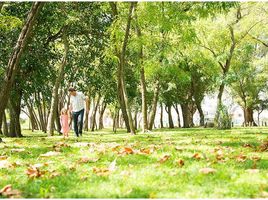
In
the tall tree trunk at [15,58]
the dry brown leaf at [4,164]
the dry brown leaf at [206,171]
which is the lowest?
the dry brown leaf at [206,171]

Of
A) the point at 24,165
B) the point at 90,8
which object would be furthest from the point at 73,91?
the point at 24,165

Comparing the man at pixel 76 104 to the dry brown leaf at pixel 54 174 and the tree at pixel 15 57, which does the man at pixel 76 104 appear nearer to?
the tree at pixel 15 57

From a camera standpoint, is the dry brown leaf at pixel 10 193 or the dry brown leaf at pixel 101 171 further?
the dry brown leaf at pixel 101 171

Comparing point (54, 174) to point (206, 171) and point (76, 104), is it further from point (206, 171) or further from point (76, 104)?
point (76, 104)

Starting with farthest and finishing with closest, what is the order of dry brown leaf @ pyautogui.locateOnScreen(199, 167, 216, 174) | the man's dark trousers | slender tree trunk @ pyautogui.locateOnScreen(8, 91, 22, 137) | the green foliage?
the green foliage, slender tree trunk @ pyautogui.locateOnScreen(8, 91, 22, 137), the man's dark trousers, dry brown leaf @ pyautogui.locateOnScreen(199, 167, 216, 174)

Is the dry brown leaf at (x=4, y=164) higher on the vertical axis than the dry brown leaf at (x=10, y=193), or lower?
higher

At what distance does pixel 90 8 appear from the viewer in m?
24.5

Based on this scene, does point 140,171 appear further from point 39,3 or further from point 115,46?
point 115,46

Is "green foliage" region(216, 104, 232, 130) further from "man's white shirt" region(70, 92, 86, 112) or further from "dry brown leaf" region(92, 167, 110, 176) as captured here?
"dry brown leaf" region(92, 167, 110, 176)

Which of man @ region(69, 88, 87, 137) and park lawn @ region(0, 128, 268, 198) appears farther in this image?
man @ region(69, 88, 87, 137)

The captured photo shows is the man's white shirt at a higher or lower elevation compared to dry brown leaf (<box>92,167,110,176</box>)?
higher

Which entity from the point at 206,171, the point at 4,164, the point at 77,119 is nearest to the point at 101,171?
the point at 206,171

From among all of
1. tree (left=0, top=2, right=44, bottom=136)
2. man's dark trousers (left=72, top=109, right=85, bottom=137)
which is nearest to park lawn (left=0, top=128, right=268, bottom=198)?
tree (left=0, top=2, right=44, bottom=136)

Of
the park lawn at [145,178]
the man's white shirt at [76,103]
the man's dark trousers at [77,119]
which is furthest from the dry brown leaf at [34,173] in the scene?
the man's dark trousers at [77,119]
